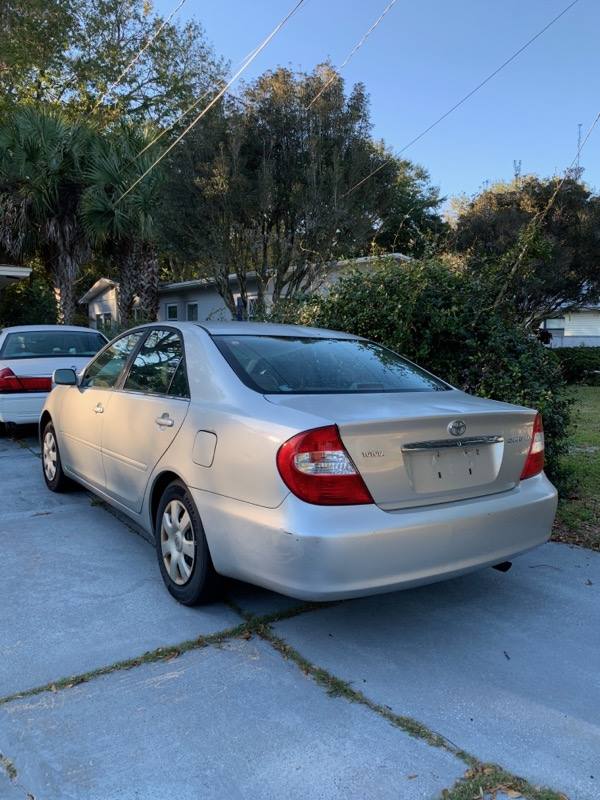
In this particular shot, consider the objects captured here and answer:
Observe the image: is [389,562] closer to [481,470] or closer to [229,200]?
[481,470]

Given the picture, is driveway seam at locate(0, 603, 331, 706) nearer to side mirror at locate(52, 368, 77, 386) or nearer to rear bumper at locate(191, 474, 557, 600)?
rear bumper at locate(191, 474, 557, 600)

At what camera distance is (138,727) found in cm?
246

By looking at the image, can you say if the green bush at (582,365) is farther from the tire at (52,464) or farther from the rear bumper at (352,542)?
the rear bumper at (352,542)

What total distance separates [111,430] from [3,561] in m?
1.07

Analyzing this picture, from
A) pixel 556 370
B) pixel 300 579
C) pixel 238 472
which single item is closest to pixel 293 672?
pixel 300 579

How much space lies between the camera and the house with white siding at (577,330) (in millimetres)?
30375

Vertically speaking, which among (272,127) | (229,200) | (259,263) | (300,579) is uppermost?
(272,127)

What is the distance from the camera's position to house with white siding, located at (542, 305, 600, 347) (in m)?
30.4

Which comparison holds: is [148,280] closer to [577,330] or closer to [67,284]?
[67,284]

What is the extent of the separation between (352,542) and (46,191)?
54.3 feet

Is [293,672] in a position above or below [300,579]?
below

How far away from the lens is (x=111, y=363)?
16.2 ft

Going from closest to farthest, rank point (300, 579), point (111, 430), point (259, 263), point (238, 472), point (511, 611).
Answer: point (300, 579) → point (238, 472) → point (511, 611) → point (111, 430) → point (259, 263)

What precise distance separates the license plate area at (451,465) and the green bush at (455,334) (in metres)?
2.31
